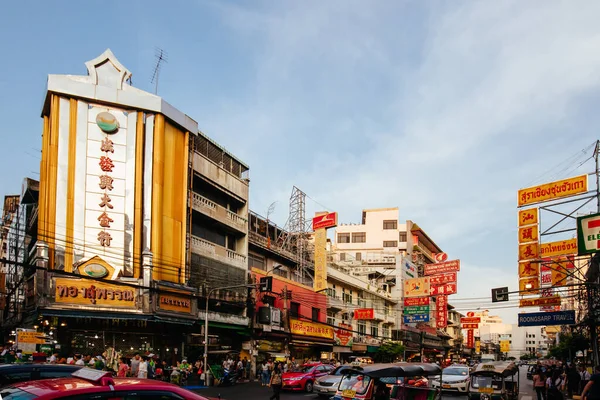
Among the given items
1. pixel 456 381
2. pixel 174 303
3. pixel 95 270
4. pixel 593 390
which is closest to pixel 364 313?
pixel 456 381

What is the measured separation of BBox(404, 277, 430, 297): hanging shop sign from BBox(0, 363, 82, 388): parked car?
141 ft

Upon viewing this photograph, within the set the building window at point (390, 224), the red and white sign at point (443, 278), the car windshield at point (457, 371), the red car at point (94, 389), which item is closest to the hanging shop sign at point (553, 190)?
the car windshield at point (457, 371)

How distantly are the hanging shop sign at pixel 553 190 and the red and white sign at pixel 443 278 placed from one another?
1642cm

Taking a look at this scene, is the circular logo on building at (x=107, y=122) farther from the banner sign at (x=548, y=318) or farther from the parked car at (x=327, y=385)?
the banner sign at (x=548, y=318)

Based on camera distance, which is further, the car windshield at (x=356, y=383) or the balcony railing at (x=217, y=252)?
the balcony railing at (x=217, y=252)

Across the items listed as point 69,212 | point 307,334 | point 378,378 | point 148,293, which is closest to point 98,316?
point 148,293

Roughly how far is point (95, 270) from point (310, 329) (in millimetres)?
22945

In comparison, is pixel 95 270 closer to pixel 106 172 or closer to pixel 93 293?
pixel 93 293

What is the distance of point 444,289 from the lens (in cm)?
5125

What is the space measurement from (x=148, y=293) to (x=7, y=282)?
25590 millimetres

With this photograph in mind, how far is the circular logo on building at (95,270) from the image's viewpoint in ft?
95.1

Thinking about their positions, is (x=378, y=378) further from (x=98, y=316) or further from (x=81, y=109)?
(x=81, y=109)

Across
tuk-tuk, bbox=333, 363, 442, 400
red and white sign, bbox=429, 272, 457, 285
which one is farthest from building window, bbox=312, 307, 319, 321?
tuk-tuk, bbox=333, 363, 442, 400

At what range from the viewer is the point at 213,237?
39062 millimetres
